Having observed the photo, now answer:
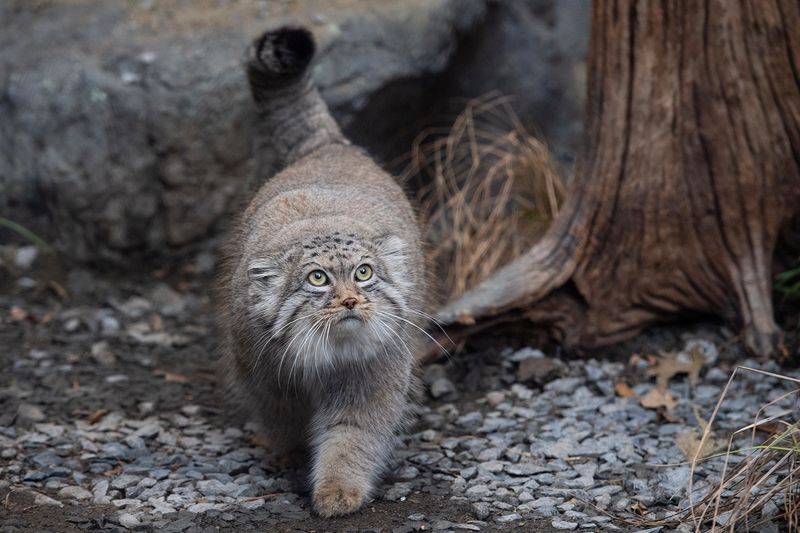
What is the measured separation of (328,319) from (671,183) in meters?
2.10

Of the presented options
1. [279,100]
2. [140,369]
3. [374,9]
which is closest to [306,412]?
[140,369]

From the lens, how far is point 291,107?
5121 mm

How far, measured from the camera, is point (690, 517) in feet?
11.1

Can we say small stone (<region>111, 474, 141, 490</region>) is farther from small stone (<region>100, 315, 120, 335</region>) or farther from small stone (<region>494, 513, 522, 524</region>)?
small stone (<region>100, 315, 120, 335</region>)

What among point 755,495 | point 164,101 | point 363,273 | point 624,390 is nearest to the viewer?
point 755,495

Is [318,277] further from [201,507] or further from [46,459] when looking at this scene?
[46,459]

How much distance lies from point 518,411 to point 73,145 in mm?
3037

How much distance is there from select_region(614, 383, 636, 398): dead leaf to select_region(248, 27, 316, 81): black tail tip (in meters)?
2.21

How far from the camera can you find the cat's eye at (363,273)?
147 inches

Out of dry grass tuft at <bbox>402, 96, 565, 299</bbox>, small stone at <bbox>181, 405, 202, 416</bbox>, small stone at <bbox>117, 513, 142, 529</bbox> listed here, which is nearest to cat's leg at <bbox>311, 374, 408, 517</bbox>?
small stone at <bbox>117, 513, 142, 529</bbox>

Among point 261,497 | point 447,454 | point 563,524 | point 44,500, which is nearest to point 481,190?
point 447,454

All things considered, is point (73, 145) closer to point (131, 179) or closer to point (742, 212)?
point (131, 179)

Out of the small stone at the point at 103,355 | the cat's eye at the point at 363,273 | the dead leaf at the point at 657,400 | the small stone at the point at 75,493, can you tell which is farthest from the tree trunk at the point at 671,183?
the small stone at the point at 75,493

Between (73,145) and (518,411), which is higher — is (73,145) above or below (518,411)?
above
